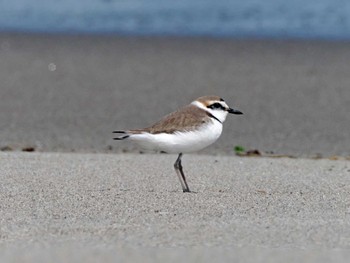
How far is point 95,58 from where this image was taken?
58.3 feet

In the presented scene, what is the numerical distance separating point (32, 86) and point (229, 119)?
3.49 m

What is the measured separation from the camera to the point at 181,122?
7.32 meters

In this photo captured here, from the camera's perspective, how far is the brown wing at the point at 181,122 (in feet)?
23.9

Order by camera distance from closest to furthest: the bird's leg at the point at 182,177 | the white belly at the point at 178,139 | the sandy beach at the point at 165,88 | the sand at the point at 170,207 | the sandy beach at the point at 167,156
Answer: the sand at the point at 170,207 → the sandy beach at the point at 167,156 → the white belly at the point at 178,139 → the bird's leg at the point at 182,177 → the sandy beach at the point at 165,88

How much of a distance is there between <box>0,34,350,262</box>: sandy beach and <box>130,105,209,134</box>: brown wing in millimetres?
477

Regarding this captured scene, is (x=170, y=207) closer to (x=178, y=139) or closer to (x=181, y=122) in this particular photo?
(x=178, y=139)

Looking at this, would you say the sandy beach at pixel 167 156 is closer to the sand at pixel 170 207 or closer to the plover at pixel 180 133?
the sand at pixel 170 207

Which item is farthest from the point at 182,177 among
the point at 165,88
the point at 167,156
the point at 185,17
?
the point at 185,17

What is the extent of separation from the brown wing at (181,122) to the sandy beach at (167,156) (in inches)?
18.8

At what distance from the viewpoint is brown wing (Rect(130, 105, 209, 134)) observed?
7273 mm

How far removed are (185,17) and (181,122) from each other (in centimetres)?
1566

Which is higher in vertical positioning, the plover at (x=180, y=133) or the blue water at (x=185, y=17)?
the blue water at (x=185, y=17)

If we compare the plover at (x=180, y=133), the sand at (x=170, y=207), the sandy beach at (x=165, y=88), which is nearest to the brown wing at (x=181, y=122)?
the plover at (x=180, y=133)

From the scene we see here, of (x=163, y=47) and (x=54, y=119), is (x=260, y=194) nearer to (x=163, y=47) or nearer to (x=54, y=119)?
(x=54, y=119)
